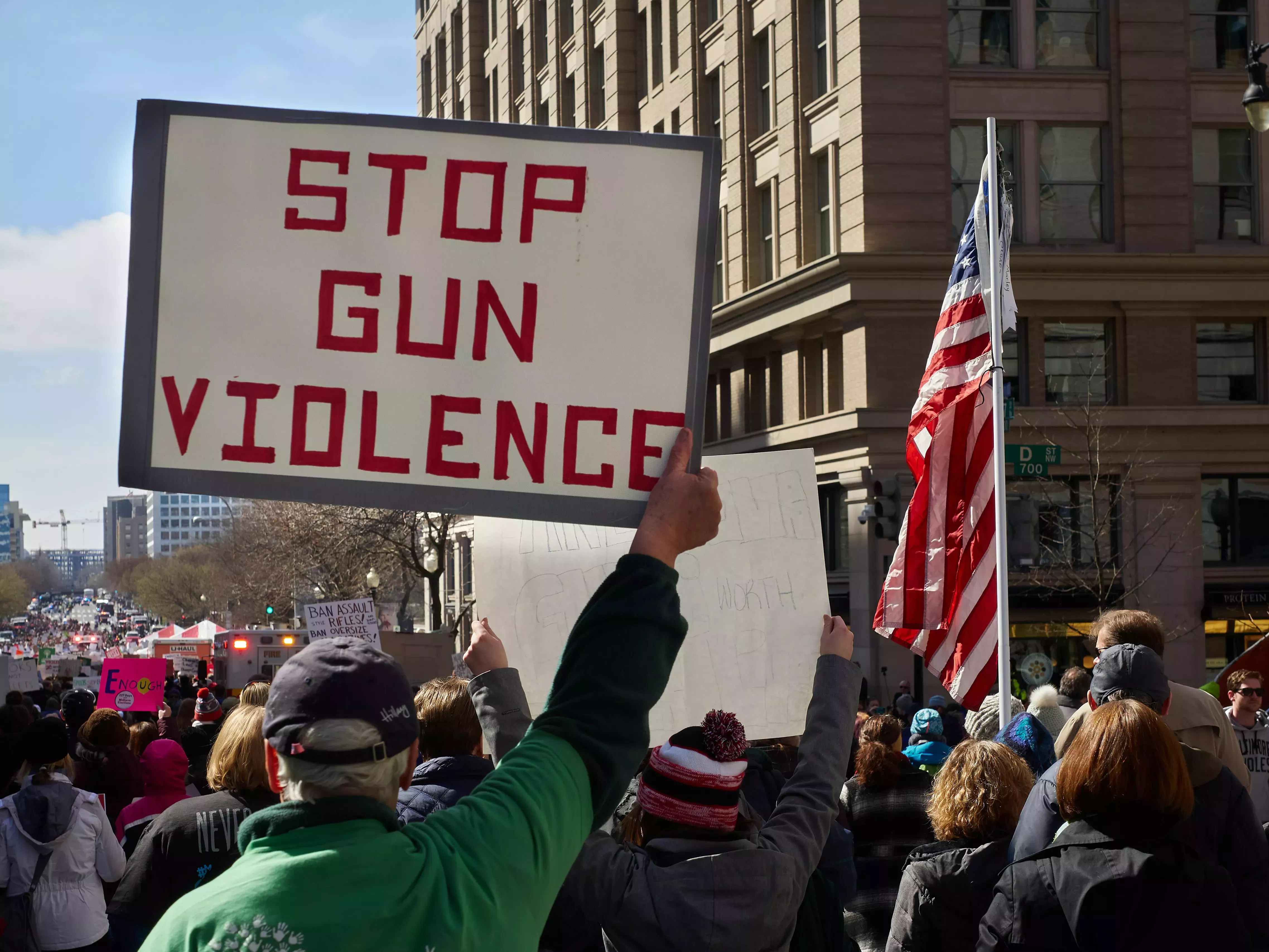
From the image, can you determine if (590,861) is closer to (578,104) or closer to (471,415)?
(471,415)

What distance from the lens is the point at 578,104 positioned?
41719 mm

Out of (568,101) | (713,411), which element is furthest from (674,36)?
(713,411)

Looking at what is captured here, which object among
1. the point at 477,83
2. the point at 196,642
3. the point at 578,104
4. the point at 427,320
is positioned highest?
the point at 477,83

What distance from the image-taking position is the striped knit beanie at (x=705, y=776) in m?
3.30

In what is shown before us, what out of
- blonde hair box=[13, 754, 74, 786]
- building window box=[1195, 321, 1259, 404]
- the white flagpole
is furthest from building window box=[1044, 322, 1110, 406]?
blonde hair box=[13, 754, 74, 786]

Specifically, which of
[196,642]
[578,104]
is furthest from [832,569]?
[196,642]

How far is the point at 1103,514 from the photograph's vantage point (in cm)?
2672

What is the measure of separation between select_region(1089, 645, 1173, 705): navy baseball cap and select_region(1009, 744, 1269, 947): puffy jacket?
17.3 inches

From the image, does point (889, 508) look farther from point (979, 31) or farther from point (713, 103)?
point (713, 103)

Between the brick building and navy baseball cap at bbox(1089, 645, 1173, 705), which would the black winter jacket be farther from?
the brick building

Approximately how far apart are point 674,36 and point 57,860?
33.1 m

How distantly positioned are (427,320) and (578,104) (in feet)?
131

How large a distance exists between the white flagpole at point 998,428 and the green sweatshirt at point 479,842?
227 inches

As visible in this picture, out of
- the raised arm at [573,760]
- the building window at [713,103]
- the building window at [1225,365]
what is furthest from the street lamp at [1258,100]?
the building window at [713,103]
